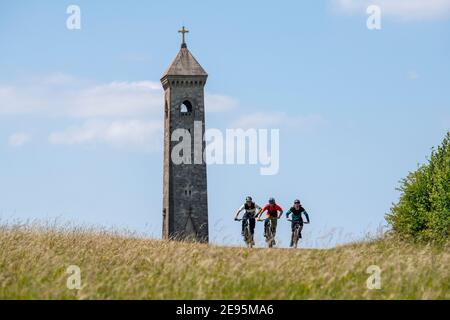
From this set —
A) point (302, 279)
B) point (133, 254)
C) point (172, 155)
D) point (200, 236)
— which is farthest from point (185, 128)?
point (302, 279)

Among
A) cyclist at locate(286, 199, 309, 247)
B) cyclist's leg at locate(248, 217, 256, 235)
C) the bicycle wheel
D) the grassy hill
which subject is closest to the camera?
the grassy hill

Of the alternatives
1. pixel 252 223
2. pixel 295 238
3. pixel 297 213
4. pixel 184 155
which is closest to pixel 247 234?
pixel 252 223

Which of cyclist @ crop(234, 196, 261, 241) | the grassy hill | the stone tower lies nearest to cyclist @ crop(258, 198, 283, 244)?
cyclist @ crop(234, 196, 261, 241)

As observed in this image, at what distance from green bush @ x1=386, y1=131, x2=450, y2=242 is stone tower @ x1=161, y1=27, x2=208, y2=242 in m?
19.7

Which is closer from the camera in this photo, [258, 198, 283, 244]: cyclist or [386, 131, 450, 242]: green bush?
[258, 198, 283, 244]: cyclist

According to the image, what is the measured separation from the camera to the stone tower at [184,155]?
189 feet

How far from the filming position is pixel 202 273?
19734 mm

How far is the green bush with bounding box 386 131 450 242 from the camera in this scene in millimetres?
36188

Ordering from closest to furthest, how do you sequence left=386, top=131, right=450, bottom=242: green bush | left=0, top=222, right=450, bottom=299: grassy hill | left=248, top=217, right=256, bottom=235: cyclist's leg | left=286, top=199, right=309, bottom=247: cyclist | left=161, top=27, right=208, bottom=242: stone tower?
1. left=0, top=222, right=450, bottom=299: grassy hill
2. left=286, top=199, right=309, bottom=247: cyclist
3. left=248, top=217, right=256, bottom=235: cyclist's leg
4. left=386, top=131, right=450, bottom=242: green bush
5. left=161, top=27, right=208, bottom=242: stone tower

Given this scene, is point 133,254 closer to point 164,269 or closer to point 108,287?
point 164,269

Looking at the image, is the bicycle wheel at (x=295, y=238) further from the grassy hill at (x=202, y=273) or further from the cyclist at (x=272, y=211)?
the grassy hill at (x=202, y=273)

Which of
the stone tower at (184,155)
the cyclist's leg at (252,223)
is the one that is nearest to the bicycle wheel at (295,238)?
the cyclist's leg at (252,223)

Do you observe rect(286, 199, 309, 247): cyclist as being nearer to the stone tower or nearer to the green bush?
the green bush

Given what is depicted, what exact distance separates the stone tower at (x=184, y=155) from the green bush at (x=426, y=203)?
64.7 ft
